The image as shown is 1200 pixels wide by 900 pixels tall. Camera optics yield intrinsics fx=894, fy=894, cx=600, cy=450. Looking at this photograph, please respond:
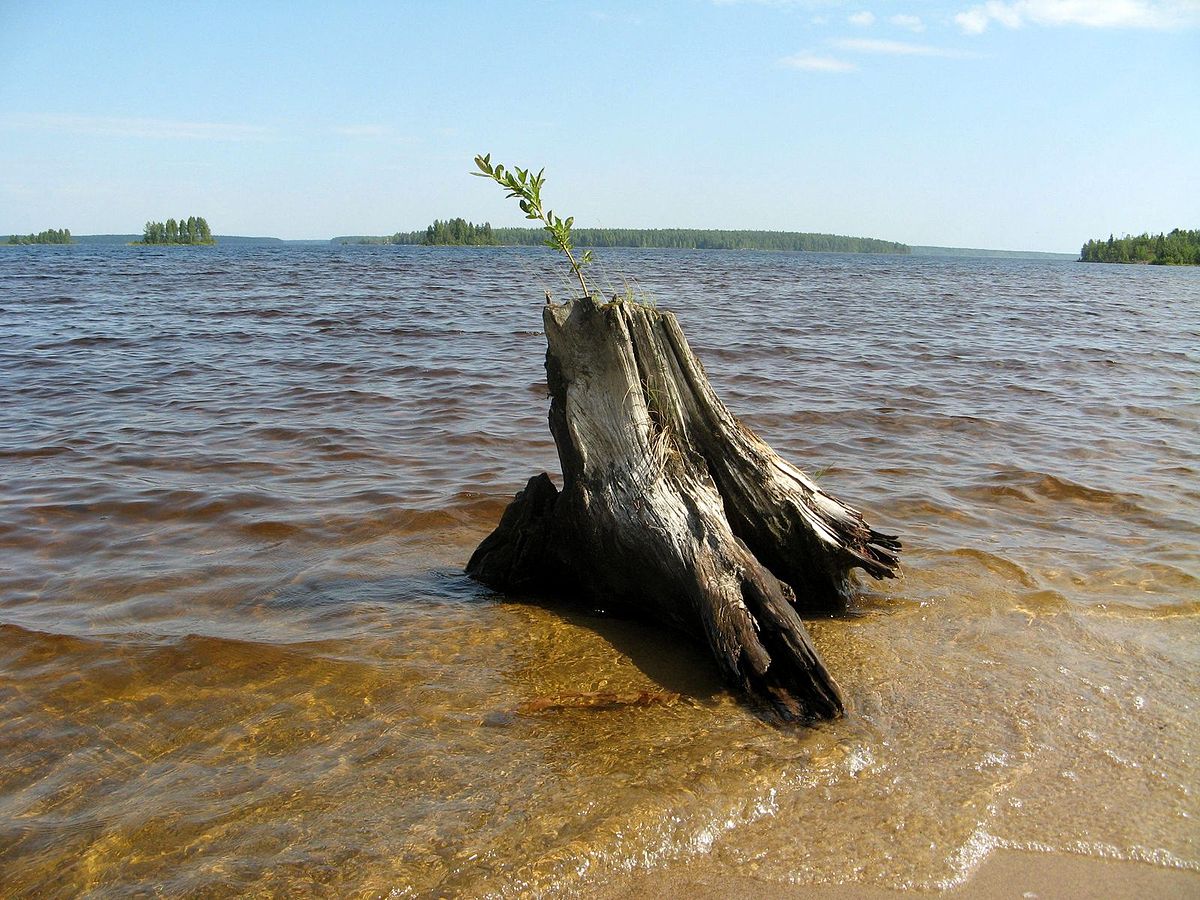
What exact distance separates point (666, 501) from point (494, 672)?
1.20 meters

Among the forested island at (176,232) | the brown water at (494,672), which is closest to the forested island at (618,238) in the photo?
the forested island at (176,232)

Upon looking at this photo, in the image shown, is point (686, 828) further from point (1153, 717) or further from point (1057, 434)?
point (1057, 434)

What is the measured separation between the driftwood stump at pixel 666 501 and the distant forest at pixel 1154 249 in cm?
10683

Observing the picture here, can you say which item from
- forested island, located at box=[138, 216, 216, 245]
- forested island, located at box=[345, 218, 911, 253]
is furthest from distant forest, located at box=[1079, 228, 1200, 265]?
forested island, located at box=[138, 216, 216, 245]

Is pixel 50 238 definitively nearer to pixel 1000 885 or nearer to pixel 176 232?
pixel 176 232

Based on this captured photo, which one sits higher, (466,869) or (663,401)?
(663,401)

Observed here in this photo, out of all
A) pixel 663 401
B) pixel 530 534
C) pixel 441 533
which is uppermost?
pixel 663 401

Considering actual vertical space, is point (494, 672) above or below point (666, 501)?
below

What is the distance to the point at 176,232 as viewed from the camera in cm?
12712

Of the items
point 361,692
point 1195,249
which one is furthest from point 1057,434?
point 1195,249

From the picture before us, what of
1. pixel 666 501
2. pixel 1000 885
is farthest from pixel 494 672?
pixel 1000 885

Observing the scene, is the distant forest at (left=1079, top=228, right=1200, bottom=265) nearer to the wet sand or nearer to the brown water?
the brown water

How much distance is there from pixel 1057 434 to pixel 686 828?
840cm

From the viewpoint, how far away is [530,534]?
5211 millimetres
